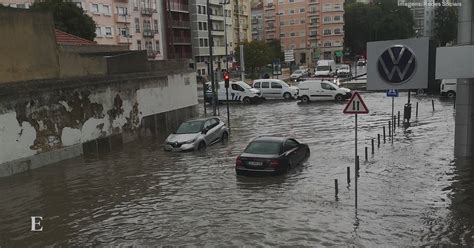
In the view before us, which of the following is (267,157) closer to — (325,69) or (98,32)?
(325,69)

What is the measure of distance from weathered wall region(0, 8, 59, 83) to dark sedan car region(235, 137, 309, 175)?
10388 millimetres

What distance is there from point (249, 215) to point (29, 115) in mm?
11933

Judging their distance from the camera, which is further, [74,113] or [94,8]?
[94,8]

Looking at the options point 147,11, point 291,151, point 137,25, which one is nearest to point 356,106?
point 291,151

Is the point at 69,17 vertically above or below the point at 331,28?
below

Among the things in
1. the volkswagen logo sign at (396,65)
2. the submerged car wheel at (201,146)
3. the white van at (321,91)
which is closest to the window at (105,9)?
the white van at (321,91)

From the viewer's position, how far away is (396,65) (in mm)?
15844

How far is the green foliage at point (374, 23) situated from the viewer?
4668 inches

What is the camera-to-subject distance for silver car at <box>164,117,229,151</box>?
21.8 m

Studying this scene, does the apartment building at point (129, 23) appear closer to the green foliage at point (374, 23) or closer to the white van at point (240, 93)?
the white van at point (240, 93)

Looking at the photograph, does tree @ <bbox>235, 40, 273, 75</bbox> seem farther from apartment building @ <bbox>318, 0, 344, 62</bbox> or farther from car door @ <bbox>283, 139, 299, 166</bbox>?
car door @ <bbox>283, 139, 299, 166</bbox>

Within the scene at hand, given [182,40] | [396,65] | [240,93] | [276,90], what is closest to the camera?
[396,65]

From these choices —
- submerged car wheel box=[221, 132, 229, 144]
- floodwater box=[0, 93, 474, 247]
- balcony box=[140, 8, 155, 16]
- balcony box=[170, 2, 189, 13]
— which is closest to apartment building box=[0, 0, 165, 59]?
balcony box=[140, 8, 155, 16]

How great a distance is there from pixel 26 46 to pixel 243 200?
1259 cm
